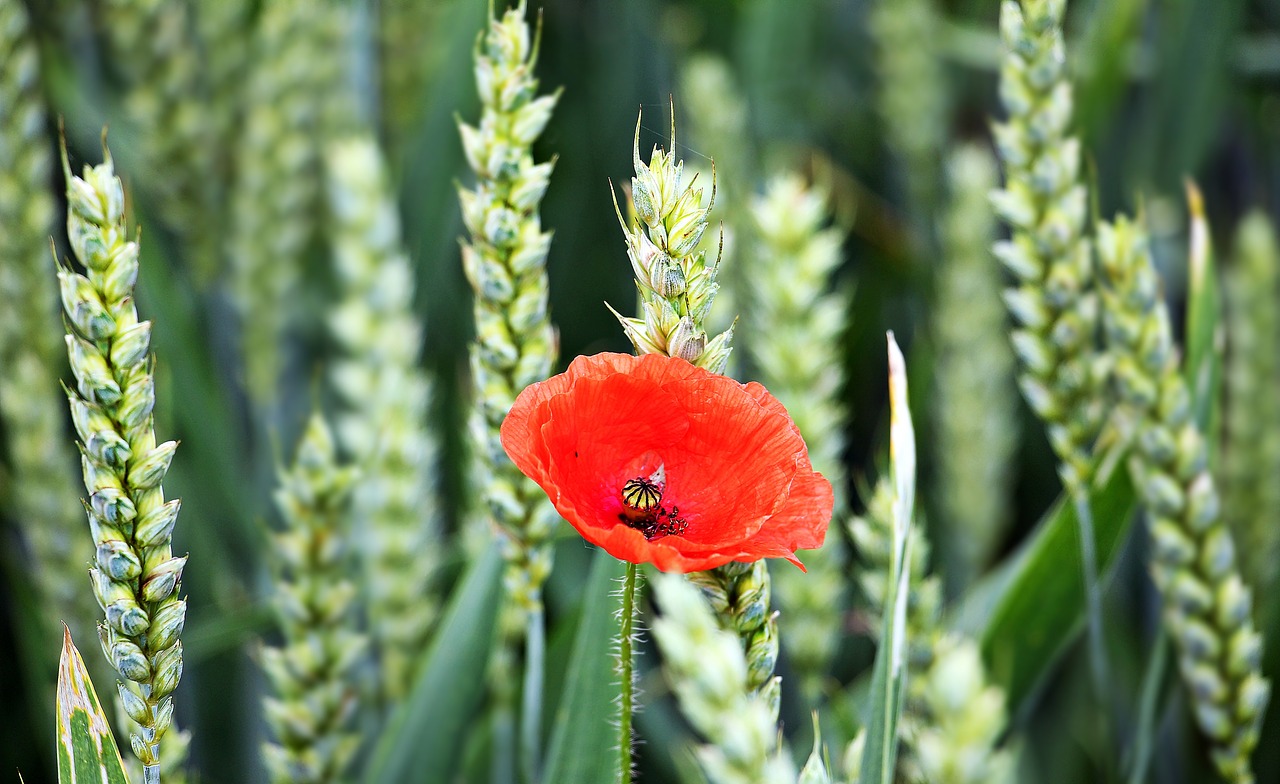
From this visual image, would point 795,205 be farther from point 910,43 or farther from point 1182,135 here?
point 1182,135

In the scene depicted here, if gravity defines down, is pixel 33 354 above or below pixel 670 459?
above

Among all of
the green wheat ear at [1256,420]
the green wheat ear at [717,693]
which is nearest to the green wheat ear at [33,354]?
the green wheat ear at [717,693]

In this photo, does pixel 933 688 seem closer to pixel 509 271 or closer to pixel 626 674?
pixel 626 674

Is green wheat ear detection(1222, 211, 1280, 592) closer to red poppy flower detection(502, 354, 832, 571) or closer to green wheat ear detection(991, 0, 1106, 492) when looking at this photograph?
green wheat ear detection(991, 0, 1106, 492)

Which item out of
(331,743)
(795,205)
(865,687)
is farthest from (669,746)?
(795,205)

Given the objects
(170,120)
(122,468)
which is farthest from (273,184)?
(122,468)

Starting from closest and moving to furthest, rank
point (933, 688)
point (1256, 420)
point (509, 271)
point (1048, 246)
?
point (933, 688) < point (509, 271) < point (1048, 246) < point (1256, 420)
